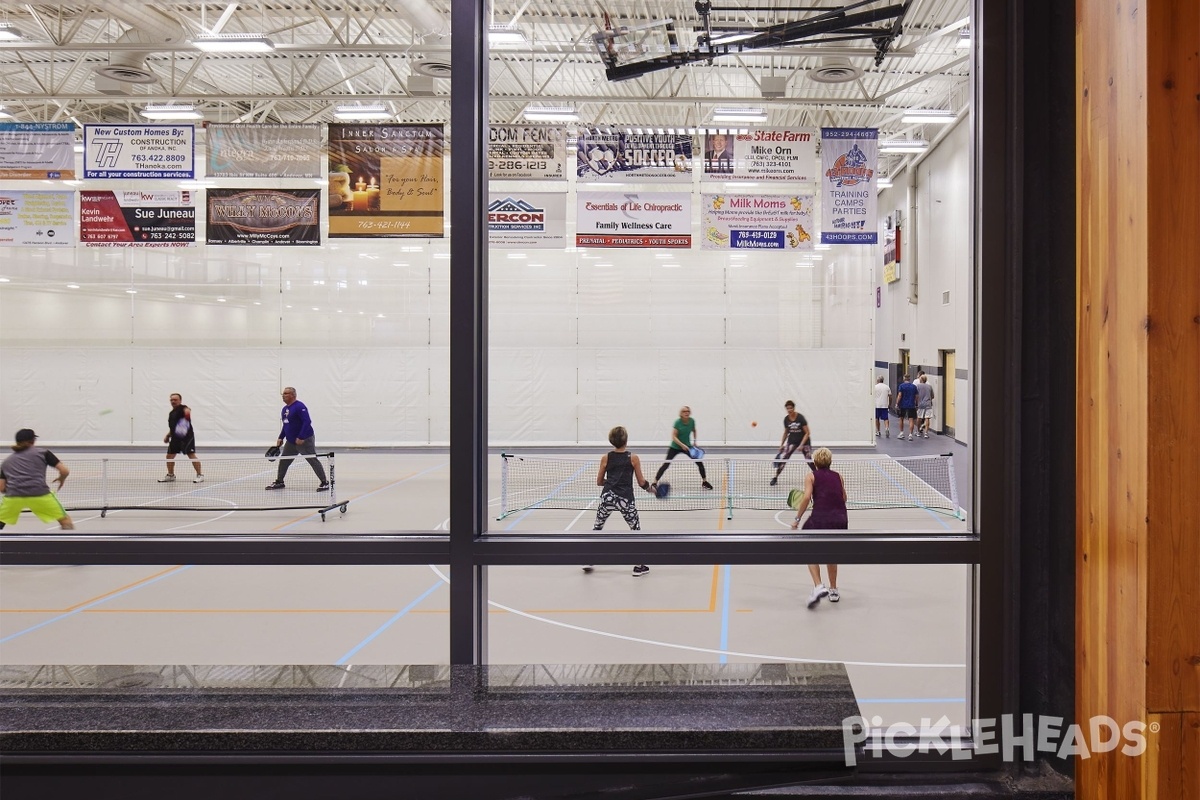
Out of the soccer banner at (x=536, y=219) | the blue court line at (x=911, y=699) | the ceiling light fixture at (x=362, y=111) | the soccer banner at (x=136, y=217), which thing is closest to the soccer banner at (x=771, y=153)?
the soccer banner at (x=536, y=219)

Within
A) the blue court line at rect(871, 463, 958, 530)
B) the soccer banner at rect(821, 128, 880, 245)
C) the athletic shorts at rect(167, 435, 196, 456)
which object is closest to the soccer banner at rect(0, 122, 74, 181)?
the athletic shorts at rect(167, 435, 196, 456)

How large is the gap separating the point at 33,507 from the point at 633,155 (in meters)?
8.74

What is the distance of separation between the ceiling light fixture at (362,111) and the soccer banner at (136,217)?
4.06 meters

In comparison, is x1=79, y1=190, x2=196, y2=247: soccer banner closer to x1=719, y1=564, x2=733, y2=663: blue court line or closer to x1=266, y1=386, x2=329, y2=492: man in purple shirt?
x1=266, y1=386, x2=329, y2=492: man in purple shirt

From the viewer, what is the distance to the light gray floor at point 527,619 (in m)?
5.89

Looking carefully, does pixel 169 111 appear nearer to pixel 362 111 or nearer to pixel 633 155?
pixel 362 111

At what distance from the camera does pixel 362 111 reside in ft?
50.6

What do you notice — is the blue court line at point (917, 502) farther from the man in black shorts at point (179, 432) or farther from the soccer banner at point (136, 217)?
the soccer banner at point (136, 217)

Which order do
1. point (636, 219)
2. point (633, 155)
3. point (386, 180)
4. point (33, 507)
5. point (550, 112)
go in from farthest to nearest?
1. point (550, 112)
2. point (636, 219)
3. point (633, 155)
4. point (33, 507)
5. point (386, 180)

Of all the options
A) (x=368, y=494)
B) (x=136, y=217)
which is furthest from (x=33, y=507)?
(x=136, y=217)

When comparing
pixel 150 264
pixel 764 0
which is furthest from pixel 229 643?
pixel 150 264

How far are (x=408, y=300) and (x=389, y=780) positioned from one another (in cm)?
1938

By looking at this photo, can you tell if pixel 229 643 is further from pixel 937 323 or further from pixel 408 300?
pixel 937 323

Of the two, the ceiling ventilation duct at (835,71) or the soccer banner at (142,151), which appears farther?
the ceiling ventilation duct at (835,71)
